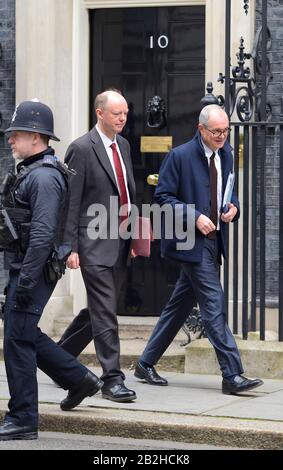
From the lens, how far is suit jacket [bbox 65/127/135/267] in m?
9.03

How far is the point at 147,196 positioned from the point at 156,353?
2451mm

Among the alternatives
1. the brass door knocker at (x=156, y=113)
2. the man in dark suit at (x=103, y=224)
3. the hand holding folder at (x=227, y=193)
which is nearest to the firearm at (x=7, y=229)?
the man in dark suit at (x=103, y=224)

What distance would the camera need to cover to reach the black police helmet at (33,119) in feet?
26.9

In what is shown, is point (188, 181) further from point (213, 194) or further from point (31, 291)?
point (31, 291)

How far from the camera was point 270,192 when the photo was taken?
11.1 meters

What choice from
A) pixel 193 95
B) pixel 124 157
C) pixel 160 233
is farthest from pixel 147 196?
pixel 124 157

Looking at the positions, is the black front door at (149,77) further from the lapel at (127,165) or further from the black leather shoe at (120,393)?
the black leather shoe at (120,393)

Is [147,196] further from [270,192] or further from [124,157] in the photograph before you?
[124,157]

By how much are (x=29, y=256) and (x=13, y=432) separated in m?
1.06

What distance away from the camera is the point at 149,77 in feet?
38.7

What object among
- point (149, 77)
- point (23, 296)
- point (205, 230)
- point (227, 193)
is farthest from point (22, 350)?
point (149, 77)

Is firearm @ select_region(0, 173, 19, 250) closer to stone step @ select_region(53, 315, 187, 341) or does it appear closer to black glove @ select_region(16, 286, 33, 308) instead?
black glove @ select_region(16, 286, 33, 308)

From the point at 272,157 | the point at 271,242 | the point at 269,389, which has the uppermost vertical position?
the point at 272,157

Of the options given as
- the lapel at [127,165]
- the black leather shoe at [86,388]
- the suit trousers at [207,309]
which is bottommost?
the black leather shoe at [86,388]
